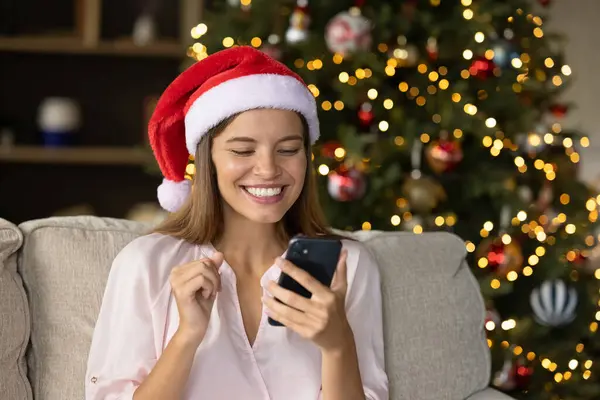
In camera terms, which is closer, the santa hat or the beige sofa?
the santa hat

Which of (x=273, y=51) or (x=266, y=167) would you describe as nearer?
(x=266, y=167)

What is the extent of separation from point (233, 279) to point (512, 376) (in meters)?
1.72

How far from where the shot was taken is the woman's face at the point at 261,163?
1.63 m

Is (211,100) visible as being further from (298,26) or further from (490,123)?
(490,123)

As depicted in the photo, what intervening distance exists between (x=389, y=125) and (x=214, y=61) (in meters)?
1.63

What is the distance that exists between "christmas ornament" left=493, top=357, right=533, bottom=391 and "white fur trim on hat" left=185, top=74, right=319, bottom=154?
1731 millimetres

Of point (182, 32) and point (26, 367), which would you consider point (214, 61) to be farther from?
point (182, 32)

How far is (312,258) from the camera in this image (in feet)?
4.96

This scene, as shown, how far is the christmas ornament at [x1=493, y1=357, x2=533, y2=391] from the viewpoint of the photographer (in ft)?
10.4

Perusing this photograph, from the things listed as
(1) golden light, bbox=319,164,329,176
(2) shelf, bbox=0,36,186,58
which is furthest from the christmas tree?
(2) shelf, bbox=0,36,186,58

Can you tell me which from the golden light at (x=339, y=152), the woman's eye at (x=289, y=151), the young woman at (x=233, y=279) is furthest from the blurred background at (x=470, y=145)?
the woman's eye at (x=289, y=151)

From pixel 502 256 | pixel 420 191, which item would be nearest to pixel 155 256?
pixel 420 191

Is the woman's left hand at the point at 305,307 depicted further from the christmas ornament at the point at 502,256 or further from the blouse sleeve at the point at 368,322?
the christmas ornament at the point at 502,256

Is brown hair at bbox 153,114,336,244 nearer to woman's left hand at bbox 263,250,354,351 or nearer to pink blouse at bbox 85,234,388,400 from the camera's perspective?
pink blouse at bbox 85,234,388,400
